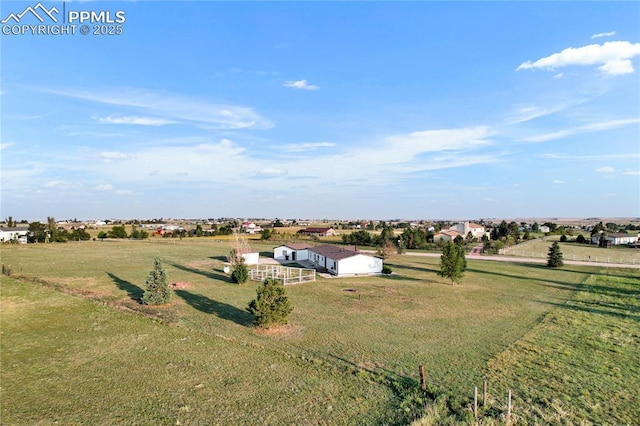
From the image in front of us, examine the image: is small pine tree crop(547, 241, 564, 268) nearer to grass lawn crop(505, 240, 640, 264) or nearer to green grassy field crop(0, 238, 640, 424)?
grass lawn crop(505, 240, 640, 264)

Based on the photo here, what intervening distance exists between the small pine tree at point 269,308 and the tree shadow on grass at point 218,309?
69.2 inches

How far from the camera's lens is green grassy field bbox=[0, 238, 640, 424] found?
40.8 feet

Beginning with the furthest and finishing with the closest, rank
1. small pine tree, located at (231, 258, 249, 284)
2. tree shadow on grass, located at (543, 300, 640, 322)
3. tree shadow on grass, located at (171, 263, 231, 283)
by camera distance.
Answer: tree shadow on grass, located at (171, 263, 231, 283), small pine tree, located at (231, 258, 249, 284), tree shadow on grass, located at (543, 300, 640, 322)

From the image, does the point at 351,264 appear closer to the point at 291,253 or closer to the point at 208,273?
the point at 291,253

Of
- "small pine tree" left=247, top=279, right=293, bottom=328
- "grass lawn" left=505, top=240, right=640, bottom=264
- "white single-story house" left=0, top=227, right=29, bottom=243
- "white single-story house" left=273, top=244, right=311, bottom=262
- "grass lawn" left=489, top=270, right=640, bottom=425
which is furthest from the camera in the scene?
"white single-story house" left=0, top=227, right=29, bottom=243

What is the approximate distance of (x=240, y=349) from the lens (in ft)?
58.2

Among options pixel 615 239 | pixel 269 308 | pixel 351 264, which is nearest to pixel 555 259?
pixel 351 264

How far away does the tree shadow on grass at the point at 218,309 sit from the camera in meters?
23.2

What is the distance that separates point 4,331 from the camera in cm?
2012

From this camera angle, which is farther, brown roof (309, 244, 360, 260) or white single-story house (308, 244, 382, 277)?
brown roof (309, 244, 360, 260)

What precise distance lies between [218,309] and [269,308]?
21.4 feet

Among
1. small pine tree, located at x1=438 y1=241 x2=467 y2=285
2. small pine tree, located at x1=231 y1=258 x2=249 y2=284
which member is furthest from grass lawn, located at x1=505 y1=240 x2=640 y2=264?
small pine tree, located at x1=231 y1=258 x2=249 y2=284

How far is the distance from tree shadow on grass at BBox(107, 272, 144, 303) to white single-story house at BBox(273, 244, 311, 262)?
24.3 meters

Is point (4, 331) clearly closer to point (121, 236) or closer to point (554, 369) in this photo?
point (554, 369)
